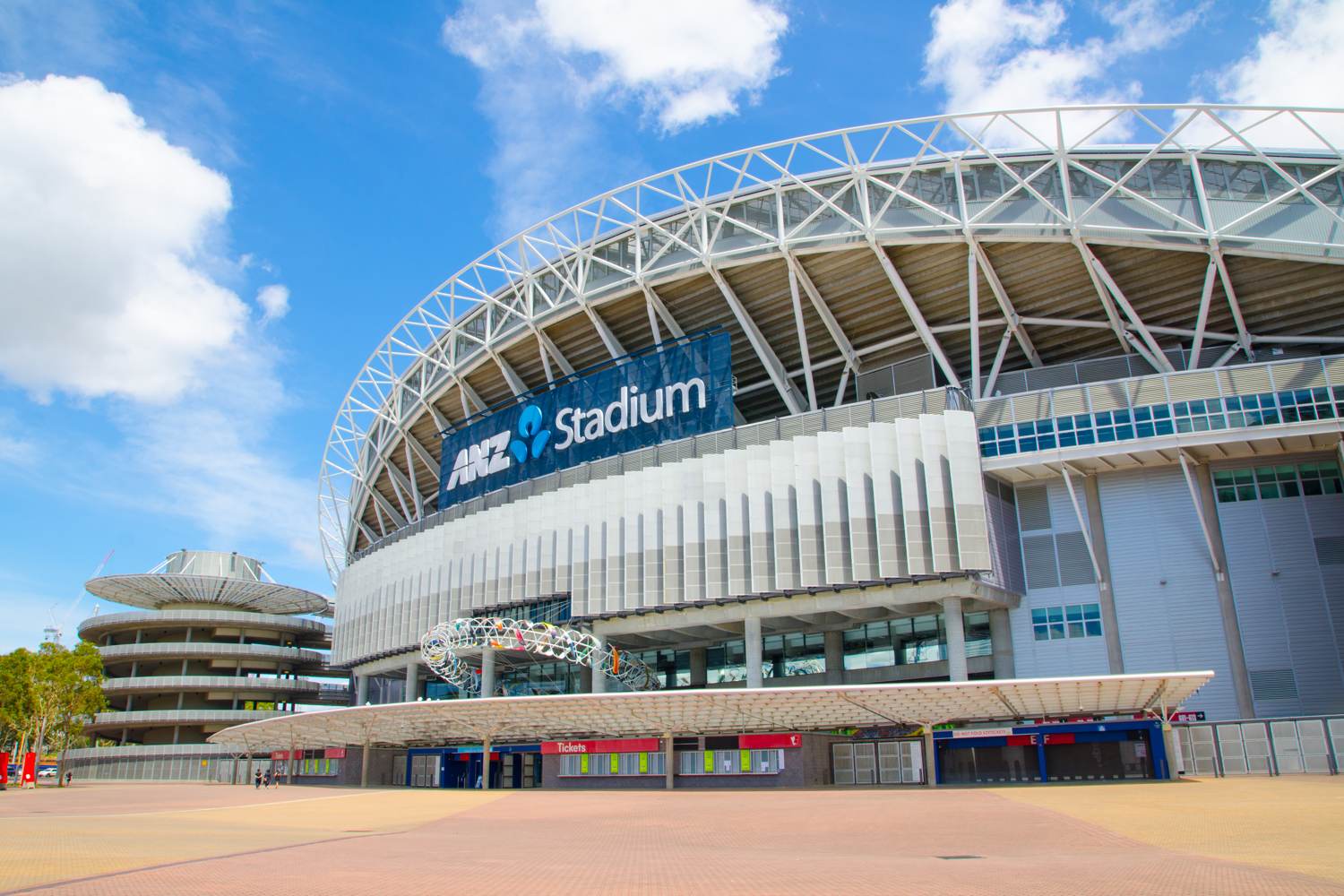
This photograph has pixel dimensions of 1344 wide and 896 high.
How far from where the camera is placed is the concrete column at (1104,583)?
40.4 meters

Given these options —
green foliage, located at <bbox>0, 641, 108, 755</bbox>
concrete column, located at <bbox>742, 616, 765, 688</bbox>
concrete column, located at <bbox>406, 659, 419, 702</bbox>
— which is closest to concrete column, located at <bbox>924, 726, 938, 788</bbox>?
concrete column, located at <bbox>742, 616, 765, 688</bbox>

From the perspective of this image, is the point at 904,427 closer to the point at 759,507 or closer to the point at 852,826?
the point at 759,507

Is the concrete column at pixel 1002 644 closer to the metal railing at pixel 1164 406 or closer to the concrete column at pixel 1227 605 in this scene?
the metal railing at pixel 1164 406

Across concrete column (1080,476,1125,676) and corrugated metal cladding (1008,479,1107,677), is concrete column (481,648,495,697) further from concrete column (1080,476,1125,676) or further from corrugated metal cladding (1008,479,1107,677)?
concrete column (1080,476,1125,676)

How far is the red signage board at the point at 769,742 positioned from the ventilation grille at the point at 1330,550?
2303cm

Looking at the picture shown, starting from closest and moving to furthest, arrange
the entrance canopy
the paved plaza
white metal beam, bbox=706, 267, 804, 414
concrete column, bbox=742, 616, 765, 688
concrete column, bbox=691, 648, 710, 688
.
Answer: the paved plaza < the entrance canopy < concrete column, bbox=742, 616, 765, 688 < white metal beam, bbox=706, 267, 804, 414 < concrete column, bbox=691, 648, 710, 688

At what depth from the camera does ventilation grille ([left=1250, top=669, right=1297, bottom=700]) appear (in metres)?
37.6

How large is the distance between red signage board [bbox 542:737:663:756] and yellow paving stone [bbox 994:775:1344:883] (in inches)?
509

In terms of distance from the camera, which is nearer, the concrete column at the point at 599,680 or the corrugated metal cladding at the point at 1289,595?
the corrugated metal cladding at the point at 1289,595

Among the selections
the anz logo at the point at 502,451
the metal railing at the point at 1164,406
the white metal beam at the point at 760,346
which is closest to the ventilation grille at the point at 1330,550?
the metal railing at the point at 1164,406

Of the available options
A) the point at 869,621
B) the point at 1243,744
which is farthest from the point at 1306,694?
the point at 869,621

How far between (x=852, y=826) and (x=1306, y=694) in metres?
29.1

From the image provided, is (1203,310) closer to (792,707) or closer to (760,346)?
(760,346)

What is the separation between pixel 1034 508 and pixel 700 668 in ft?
66.5
